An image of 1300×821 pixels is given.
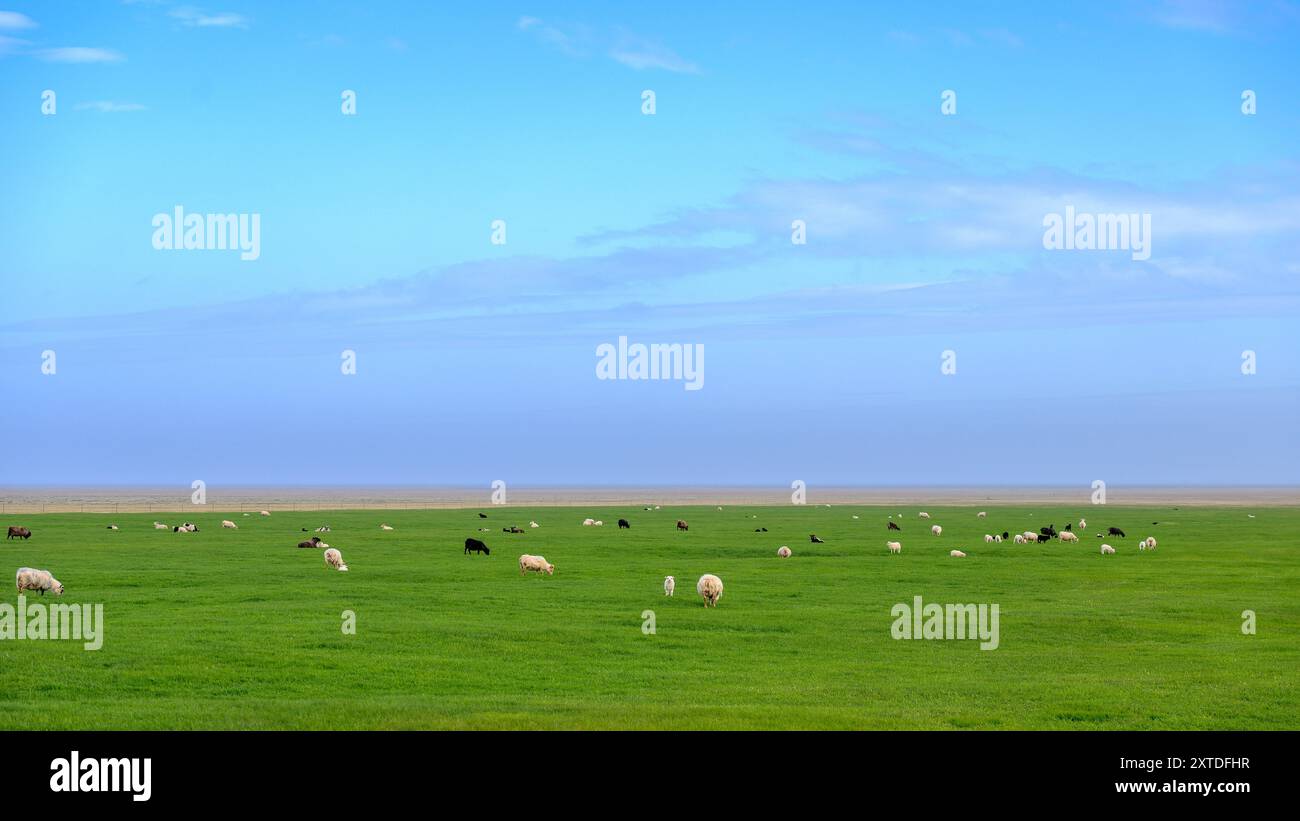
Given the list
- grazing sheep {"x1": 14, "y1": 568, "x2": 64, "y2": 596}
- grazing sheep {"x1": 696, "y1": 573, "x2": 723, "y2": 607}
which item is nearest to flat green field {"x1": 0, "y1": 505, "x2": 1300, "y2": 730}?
grazing sheep {"x1": 14, "y1": 568, "x2": 64, "y2": 596}

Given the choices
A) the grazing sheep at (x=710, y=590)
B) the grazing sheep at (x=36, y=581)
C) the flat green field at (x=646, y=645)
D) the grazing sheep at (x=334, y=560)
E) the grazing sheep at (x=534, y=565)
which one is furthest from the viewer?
the grazing sheep at (x=334, y=560)

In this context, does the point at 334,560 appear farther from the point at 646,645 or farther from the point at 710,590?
the point at 646,645

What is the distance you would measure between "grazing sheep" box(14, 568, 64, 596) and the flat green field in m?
0.48

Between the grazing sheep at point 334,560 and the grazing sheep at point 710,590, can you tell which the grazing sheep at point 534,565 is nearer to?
the grazing sheep at point 334,560

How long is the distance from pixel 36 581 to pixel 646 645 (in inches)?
914

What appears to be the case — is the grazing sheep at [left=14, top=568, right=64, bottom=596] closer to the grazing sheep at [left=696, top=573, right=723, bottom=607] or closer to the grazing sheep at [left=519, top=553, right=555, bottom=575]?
the grazing sheep at [left=519, top=553, right=555, bottom=575]

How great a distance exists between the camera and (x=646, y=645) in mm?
A: 30172

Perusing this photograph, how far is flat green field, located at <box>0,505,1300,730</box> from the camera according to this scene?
68.1 ft

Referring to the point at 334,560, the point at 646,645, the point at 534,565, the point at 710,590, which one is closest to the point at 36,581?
the point at 334,560

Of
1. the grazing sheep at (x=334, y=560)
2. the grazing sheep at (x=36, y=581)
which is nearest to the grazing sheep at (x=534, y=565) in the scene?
the grazing sheep at (x=334, y=560)

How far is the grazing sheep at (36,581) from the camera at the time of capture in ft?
128

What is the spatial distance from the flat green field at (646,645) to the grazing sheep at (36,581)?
0.48 metres

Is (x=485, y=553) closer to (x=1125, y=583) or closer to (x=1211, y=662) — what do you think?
(x=1125, y=583)
